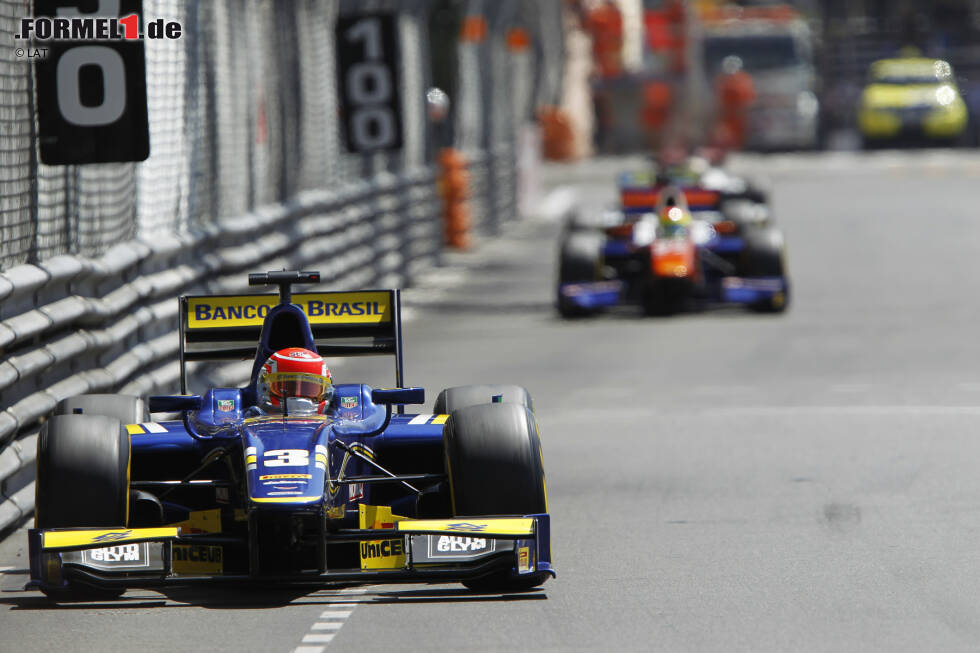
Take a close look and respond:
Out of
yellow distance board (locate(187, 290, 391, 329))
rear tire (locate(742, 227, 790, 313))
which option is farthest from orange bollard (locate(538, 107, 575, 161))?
yellow distance board (locate(187, 290, 391, 329))

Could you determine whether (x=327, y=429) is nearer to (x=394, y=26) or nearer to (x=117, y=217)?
(x=117, y=217)

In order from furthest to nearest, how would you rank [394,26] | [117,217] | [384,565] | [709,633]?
[394,26], [117,217], [384,565], [709,633]

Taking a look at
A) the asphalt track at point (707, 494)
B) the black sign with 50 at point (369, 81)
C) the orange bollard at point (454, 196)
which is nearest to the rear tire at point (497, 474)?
the asphalt track at point (707, 494)

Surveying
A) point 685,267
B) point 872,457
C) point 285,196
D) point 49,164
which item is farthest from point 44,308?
point 685,267

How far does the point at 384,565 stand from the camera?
7.73 m

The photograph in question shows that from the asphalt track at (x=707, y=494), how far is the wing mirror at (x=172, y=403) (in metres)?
0.68

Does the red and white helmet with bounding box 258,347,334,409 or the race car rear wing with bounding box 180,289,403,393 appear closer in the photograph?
the red and white helmet with bounding box 258,347,334,409

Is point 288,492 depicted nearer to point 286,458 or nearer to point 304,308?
point 286,458

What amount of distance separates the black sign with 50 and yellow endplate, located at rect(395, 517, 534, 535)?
41.9 ft

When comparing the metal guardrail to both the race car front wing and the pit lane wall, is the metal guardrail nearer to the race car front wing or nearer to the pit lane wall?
the pit lane wall

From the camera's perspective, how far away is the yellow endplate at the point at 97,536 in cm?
746

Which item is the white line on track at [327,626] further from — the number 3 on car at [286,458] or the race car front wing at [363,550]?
the number 3 on car at [286,458]

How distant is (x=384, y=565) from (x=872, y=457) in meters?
4.28

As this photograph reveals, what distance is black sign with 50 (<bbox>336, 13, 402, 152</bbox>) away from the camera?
66.6 feet
